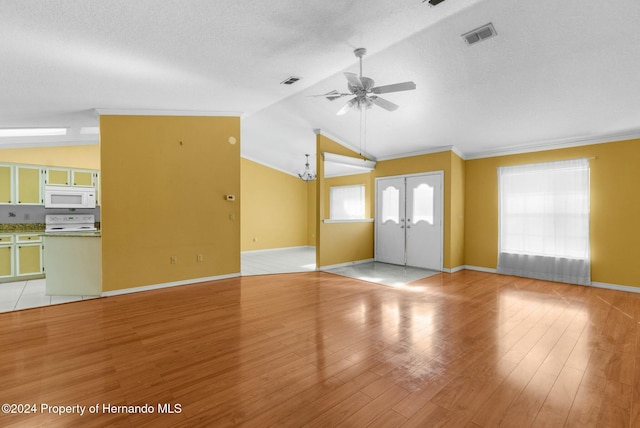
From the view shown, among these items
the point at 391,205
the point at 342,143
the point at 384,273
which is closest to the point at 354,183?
the point at 391,205

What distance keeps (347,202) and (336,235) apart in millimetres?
3109

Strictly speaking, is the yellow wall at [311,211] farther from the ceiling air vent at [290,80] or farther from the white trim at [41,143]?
the ceiling air vent at [290,80]

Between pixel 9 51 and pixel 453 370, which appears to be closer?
pixel 453 370

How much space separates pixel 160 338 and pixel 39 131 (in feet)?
16.0

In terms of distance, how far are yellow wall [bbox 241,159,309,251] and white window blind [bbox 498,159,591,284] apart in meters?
6.36

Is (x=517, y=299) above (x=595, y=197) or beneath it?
beneath

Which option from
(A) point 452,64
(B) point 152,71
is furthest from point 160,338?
(A) point 452,64

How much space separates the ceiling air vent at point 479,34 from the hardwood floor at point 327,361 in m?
3.19

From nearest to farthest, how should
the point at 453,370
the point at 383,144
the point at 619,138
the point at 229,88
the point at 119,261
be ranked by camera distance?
the point at 453,370 < the point at 229,88 < the point at 119,261 < the point at 619,138 < the point at 383,144

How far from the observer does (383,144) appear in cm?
662

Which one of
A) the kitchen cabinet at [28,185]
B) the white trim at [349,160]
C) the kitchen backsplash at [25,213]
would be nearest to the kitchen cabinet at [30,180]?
the kitchen cabinet at [28,185]

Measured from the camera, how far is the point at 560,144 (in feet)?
17.7

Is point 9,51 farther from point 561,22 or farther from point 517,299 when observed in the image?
point 517,299

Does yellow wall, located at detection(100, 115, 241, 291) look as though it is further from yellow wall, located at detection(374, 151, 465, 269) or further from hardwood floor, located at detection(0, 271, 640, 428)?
yellow wall, located at detection(374, 151, 465, 269)
